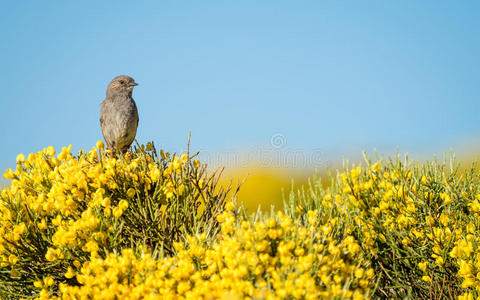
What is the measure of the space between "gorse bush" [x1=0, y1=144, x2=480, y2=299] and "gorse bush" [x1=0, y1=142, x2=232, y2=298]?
14 mm

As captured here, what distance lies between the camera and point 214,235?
3.81m

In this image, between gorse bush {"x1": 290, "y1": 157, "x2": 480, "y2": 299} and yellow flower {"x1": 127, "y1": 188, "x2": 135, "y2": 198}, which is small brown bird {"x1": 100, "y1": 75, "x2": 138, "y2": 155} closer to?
yellow flower {"x1": 127, "y1": 188, "x2": 135, "y2": 198}

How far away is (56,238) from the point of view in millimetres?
3746

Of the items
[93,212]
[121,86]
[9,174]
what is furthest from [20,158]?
[121,86]

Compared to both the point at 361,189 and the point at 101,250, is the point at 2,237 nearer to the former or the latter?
the point at 101,250

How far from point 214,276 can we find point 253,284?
0.94ft

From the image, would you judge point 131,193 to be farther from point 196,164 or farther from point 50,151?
point 50,151

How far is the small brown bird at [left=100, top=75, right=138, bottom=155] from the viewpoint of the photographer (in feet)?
24.9

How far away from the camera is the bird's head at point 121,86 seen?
26.5 feet

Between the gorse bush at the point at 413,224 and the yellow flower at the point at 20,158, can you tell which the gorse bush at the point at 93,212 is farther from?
the gorse bush at the point at 413,224

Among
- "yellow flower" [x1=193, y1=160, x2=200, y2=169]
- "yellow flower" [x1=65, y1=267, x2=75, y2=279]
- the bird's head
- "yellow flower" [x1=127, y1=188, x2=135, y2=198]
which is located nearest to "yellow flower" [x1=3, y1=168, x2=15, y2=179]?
"yellow flower" [x1=127, y1=188, x2=135, y2=198]

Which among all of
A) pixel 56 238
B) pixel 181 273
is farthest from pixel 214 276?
pixel 56 238

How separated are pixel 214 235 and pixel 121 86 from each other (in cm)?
508

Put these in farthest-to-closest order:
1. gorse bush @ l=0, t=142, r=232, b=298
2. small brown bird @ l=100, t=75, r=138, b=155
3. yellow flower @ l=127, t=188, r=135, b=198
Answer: small brown bird @ l=100, t=75, r=138, b=155 < yellow flower @ l=127, t=188, r=135, b=198 < gorse bush @ l=0, t=142, r=232, b=298
